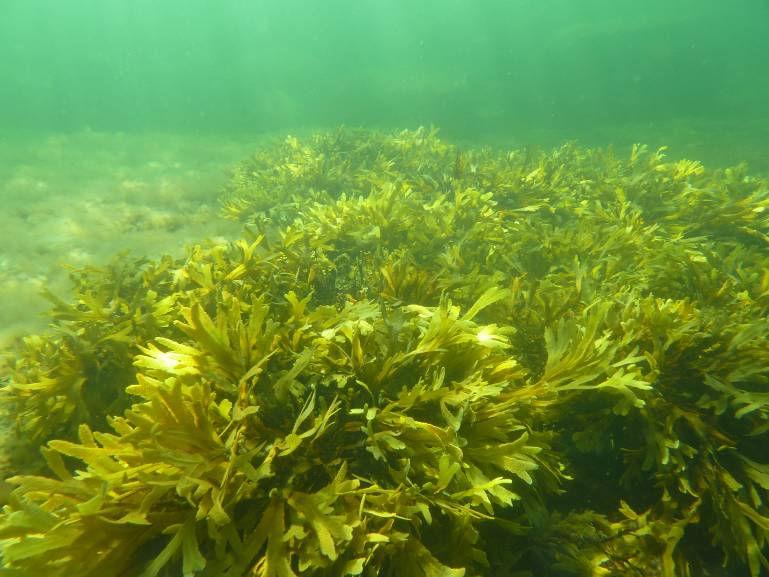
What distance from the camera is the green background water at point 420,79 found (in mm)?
22703

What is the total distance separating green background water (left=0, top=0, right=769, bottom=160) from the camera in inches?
894

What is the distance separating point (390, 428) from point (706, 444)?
63.5 inches

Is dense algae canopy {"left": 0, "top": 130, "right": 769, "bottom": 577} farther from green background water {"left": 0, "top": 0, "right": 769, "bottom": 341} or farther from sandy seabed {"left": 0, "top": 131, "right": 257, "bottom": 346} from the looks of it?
green background water {"left": 0, "top": 0, "right": 769, "bottom": 341}

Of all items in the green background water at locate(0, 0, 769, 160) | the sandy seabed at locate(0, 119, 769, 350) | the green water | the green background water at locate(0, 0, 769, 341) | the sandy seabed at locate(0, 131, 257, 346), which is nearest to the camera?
the sandy seabed at locate(0, 131, 257, 346)

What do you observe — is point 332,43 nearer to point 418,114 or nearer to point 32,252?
point 418,114

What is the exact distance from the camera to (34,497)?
1.54m

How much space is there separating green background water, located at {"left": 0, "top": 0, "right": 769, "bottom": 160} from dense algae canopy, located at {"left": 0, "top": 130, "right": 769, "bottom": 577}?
15319mm

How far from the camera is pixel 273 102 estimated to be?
33.4m

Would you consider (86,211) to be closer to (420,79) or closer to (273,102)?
(420,79)

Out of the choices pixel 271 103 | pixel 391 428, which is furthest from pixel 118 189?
pixel 271 103

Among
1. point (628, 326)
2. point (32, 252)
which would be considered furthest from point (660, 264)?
point (32, 252)

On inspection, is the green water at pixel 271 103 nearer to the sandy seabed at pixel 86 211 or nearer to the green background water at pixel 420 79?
the sandy seabed at pixel 86 211

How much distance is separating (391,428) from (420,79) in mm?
31639

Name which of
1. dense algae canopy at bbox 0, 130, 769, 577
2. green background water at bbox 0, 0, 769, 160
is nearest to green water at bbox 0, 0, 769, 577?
green background water at bbox 0, 0, 769, 160
